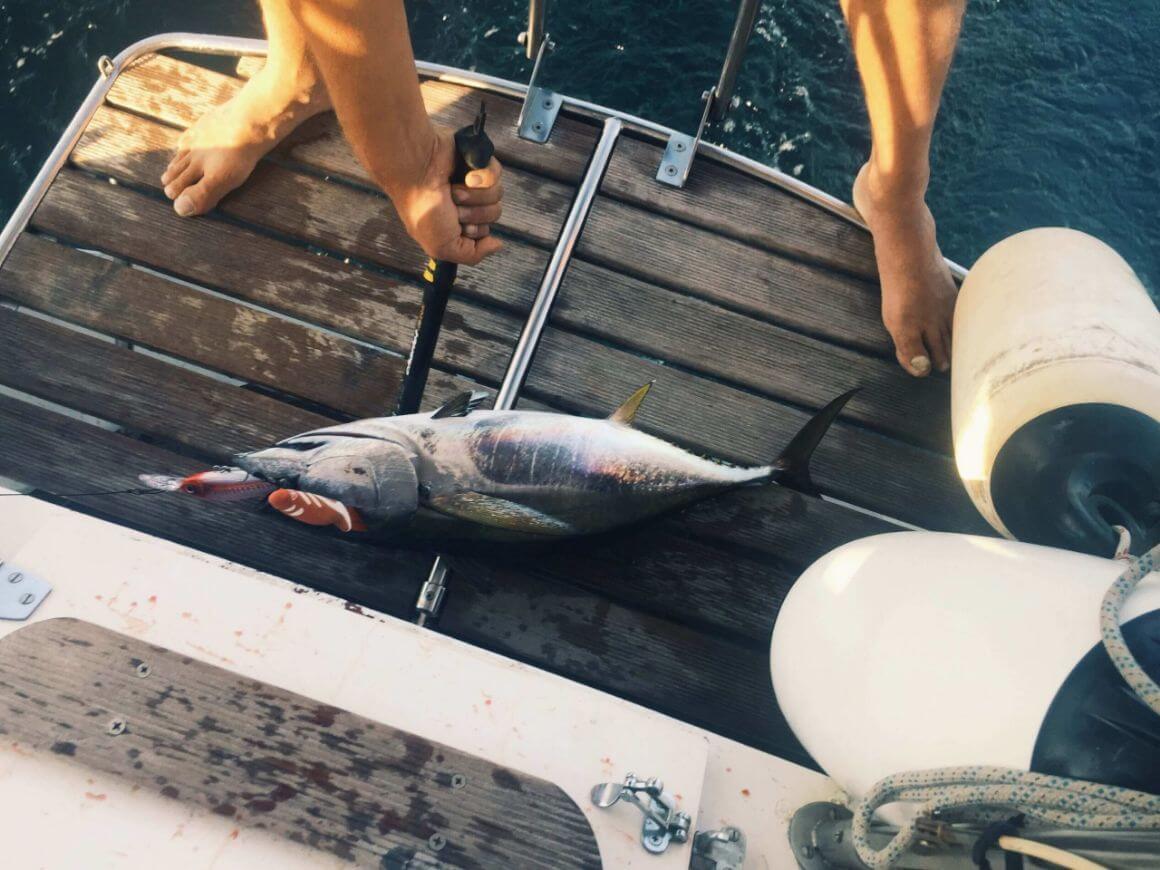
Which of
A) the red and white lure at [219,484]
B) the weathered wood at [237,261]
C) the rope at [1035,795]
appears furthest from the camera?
the weathered wood at [237,261]

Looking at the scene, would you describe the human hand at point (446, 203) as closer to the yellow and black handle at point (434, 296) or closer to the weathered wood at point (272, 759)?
the yellow and black handle at point (434, 296)

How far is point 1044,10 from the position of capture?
3.91 meters

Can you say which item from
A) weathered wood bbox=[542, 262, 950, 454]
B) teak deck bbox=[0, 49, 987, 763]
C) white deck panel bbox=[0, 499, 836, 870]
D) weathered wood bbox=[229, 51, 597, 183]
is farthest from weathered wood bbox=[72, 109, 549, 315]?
white deck panel bbox=[0, 499, 836, 870]

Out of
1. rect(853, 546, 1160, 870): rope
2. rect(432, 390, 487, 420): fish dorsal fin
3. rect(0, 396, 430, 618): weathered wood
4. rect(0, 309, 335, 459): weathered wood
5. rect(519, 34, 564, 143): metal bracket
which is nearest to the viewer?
rect(853, 546, 1160, 870): rope

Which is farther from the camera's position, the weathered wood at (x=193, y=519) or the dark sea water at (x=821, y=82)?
the dark sea water at (x=821, y=82)

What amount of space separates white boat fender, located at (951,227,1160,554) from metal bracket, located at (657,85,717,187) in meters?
0.97

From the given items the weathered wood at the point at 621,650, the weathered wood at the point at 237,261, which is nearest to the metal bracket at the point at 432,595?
the weathered wood at the point at 621,650

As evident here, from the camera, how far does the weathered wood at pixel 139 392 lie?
7.25 ft

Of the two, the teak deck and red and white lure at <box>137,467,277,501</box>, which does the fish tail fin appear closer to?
the teak deck

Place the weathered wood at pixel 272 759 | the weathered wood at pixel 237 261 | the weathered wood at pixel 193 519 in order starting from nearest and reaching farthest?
the weathered wood at pixel 272 759
the weathered wood at pixel 193 519
the weathered wood at pixel 237 261

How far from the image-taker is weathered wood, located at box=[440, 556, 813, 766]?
2.01 meters

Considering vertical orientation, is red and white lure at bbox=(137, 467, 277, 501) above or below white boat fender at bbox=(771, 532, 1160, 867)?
below

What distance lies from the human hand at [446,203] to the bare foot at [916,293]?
109 cm

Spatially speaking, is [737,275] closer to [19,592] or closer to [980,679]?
[980,679]
